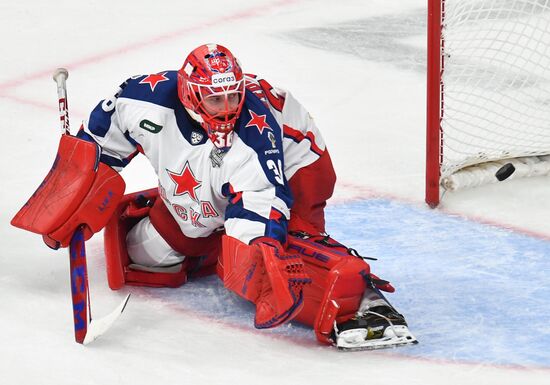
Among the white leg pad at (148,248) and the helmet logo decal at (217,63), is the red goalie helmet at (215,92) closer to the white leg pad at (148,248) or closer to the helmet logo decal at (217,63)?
the helmet logo decal at (217,63)

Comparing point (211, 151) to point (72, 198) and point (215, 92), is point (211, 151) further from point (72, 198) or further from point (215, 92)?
point (72, 198)

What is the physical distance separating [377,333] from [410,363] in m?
0.15

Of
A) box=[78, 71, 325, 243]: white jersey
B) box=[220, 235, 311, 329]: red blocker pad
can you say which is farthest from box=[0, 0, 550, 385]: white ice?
box=[78, 71, 325, 243]: white jersey

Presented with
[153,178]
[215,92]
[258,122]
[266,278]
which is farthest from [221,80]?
[153,178]

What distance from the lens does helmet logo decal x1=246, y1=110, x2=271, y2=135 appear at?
13.3ft

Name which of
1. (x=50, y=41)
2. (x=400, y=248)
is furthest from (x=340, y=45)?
(x=400, y=248)

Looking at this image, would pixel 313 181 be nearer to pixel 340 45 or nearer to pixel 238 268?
pixel 238 268

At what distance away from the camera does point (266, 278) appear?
3.90 meters

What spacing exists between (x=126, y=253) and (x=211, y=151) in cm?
57

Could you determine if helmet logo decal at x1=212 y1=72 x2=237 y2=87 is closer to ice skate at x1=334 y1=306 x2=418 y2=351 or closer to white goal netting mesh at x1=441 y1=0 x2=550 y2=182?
ice skate at x1=334 y1=306 x2=418 y2=351

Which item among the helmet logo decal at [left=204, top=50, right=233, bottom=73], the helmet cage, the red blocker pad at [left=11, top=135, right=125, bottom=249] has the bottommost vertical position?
the red blocker pad at [left=11, top=135, right=125, bottom=249]

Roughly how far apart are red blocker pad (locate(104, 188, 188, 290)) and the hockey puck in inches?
57.1

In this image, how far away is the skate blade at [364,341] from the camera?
3955 mm

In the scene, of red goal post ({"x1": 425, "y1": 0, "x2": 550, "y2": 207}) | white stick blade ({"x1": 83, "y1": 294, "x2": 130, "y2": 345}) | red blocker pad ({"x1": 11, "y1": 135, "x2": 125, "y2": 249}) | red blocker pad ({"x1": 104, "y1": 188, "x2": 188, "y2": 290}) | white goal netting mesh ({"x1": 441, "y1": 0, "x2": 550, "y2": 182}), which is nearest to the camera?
white stick blade ({"x1": 83, "y1": 294, "x2": 130, "y2": 345})
